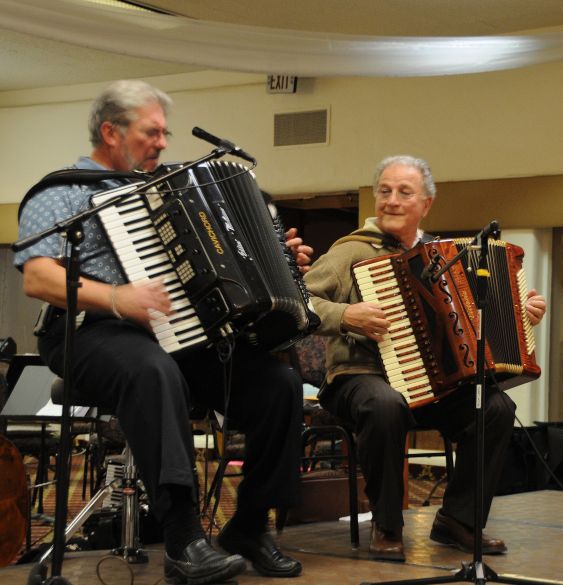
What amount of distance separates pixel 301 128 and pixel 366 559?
538 cm

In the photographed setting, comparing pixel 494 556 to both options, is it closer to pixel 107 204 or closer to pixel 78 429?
pixel 107 204

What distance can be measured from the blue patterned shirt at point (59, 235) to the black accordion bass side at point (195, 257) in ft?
0.36

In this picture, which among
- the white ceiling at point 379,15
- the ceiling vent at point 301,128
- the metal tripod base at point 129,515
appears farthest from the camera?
the ceiling vent at point 301,128

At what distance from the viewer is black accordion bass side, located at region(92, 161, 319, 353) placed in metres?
2.28

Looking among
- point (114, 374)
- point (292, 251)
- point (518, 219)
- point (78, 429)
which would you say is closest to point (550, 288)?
point (518, 219)

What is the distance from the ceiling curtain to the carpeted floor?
2.28 meters

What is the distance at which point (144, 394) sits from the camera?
2.22m

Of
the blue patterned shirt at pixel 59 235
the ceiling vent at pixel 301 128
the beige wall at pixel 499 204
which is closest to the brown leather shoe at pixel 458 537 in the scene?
the blue patterned shirt at pixel 59 235

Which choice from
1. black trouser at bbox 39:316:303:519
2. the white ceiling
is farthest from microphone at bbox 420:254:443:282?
the white ceiling

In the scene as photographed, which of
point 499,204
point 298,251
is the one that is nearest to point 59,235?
point 298,251

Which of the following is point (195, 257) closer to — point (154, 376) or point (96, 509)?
point (154, 376)

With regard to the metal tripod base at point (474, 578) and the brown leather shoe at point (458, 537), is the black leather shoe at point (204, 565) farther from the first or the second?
the brown leather shoe at point (458, 537)

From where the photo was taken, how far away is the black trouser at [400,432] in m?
2.74

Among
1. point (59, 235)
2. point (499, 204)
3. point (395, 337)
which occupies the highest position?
point (499, 204)
